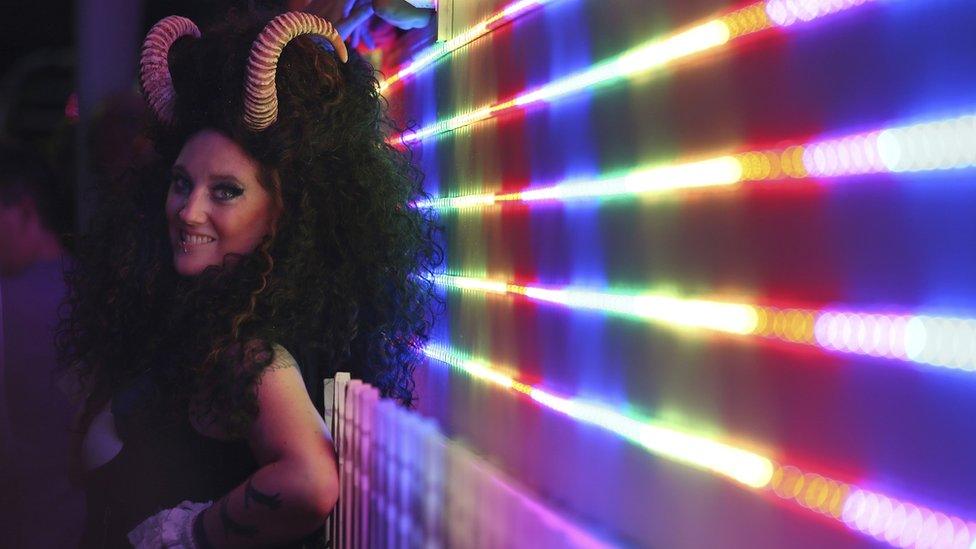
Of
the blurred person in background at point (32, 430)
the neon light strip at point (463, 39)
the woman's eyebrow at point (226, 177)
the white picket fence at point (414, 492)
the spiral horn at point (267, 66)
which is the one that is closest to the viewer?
the white picket fence at point (414, 492)

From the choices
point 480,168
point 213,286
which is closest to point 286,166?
point 213,286

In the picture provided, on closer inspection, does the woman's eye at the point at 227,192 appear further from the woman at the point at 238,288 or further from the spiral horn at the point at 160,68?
the spiral horn at the point at 160,68

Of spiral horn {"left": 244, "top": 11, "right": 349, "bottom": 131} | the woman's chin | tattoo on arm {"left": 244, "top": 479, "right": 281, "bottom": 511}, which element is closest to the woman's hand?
tattoo on arm {"left": 244, "top": 479, "right": 281, "bottom": 511}

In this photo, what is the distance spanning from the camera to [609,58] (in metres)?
1.76

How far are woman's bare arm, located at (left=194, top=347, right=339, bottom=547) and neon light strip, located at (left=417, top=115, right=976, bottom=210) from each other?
32.0 inches

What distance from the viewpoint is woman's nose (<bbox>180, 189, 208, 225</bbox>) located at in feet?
6.64

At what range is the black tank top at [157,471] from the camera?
194 centimetres

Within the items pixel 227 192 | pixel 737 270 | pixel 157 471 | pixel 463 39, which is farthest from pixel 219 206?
pixel 737 270

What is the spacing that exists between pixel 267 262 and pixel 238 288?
9 centimetres

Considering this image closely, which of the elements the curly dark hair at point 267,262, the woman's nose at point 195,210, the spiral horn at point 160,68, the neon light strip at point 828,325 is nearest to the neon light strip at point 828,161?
the neon light strip at point 828,325

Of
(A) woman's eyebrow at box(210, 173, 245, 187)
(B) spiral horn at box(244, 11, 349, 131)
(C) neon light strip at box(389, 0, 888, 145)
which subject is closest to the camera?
(C) neon light strip at box(389, 0, 888, 145)

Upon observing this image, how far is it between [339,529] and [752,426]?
4.75 feet

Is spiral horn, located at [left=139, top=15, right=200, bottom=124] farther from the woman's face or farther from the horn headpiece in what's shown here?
the woman's face

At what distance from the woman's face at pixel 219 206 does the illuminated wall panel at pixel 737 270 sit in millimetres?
625
